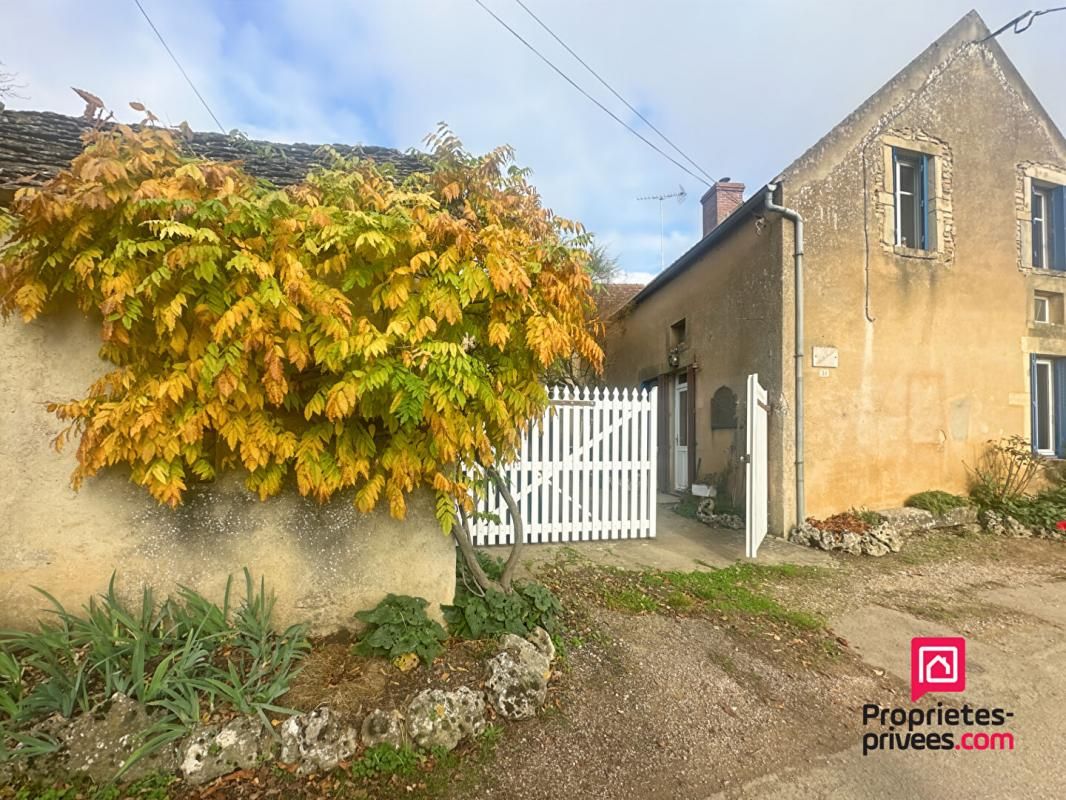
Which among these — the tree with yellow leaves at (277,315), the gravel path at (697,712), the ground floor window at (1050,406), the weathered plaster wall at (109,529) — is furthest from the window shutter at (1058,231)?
the weathered plaster wall at (109,529)

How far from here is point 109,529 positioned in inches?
118

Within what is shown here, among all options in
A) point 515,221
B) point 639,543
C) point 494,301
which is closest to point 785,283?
point 639,543

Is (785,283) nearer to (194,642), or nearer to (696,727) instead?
(696,727)

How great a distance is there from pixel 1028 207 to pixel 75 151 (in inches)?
464

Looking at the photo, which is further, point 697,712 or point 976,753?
point 697,712

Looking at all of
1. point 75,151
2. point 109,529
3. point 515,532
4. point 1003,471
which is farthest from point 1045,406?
point 75,151

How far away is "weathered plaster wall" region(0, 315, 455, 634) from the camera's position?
2912 millimetres

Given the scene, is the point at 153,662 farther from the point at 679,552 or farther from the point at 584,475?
the point at 679,552

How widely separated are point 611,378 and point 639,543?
722 cm

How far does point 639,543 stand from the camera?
6090mm

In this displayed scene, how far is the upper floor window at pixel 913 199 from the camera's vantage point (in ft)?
23.8

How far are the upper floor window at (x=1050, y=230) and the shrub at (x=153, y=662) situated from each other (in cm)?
1147

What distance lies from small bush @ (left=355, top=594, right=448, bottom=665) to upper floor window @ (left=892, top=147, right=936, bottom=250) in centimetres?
801

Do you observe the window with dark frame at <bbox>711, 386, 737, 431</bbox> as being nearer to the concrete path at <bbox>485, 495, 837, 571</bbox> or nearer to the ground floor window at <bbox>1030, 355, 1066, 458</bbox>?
the concrete path at <bbox>485, 495, 837, 571</bbox>
